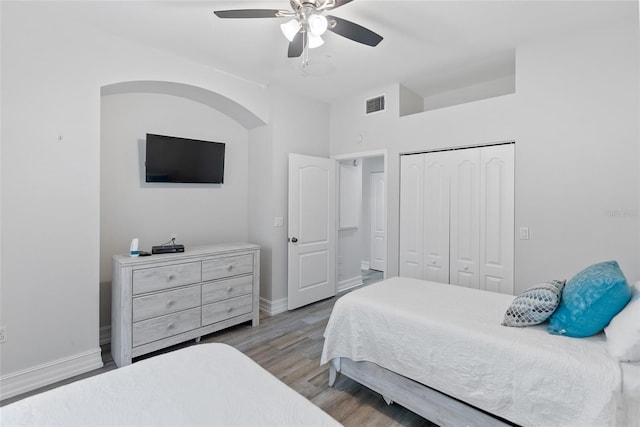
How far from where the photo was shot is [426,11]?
230 cm

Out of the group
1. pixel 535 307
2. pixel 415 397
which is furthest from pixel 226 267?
pixel 535 307

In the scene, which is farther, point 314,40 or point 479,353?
point 314,40

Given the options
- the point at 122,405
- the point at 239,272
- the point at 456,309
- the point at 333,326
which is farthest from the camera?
the point at 239,272

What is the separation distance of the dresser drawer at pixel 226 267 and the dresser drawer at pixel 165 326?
35cm

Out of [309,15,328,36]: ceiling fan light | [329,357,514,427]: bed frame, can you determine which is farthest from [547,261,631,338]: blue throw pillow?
[309,15,328,36]: ceiling fan light

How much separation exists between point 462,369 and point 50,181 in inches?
123

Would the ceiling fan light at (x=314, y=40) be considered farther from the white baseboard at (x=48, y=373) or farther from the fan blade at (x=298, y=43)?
the white baseboard at (x=48, y=373)

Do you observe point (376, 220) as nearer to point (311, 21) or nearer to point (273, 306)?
point (273, 306)

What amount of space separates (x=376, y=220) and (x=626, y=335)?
4939 mm

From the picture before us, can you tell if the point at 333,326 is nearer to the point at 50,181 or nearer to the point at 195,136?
the point at 50,181

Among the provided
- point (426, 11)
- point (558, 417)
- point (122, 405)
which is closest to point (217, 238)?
point (122, 405)

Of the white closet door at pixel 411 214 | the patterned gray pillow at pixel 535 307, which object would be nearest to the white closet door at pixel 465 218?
the white closet door at pixel 411 214

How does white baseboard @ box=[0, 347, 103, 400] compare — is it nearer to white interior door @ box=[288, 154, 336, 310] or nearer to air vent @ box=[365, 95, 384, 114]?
white interior door @ box=[288, 154, 336, 310]

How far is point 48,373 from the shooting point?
2.34 meters
